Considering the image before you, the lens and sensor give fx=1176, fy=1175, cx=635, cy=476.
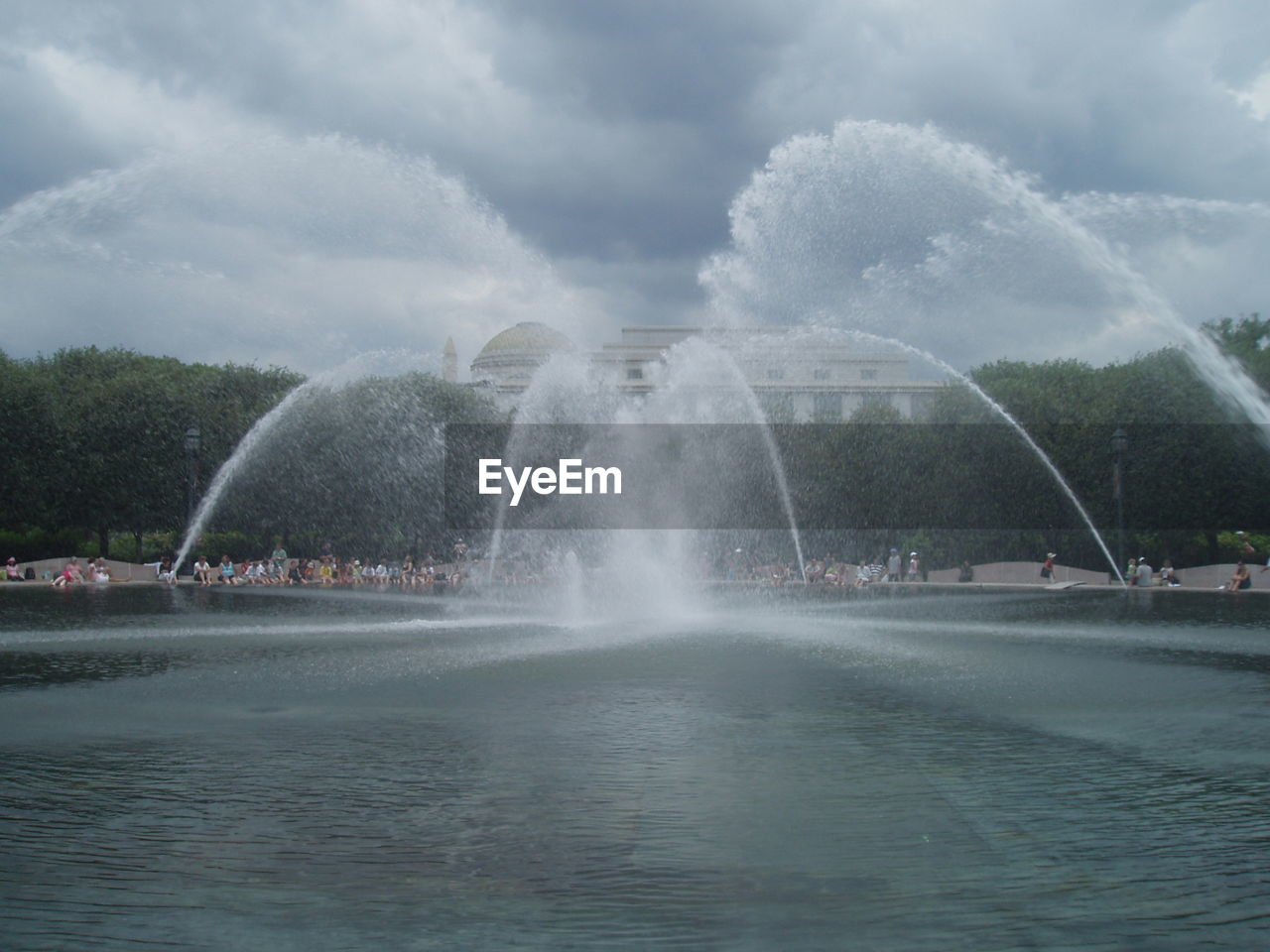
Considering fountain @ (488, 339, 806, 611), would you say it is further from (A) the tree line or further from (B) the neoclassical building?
(A) the tree line

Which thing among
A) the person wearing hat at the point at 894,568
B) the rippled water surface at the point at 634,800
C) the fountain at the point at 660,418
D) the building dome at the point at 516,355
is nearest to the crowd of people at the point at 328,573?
the fountain at the point at 660,418

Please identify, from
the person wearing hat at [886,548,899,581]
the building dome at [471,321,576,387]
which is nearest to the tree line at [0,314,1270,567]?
the person wearing hat at [886,548,899,581]

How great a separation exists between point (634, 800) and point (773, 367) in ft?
161

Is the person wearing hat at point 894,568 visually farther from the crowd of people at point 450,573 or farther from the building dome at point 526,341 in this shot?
the building dome at point 526,341

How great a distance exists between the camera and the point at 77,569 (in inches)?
1570

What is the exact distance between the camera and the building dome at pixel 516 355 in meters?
87.3

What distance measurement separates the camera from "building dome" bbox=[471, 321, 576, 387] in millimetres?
87312

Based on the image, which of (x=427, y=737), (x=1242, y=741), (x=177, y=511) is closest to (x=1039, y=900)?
(x=1242, y=741)

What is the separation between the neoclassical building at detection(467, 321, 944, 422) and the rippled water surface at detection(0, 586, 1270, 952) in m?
20.3

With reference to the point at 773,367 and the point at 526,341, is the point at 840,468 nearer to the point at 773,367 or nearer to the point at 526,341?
the point at 773,367

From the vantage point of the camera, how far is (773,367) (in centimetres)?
5550

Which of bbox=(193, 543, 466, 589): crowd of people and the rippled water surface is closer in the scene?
the rippled water surface

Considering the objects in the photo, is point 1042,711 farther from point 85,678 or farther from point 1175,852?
point 85,678

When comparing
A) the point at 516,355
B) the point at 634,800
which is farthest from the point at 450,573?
the point at 516,355
